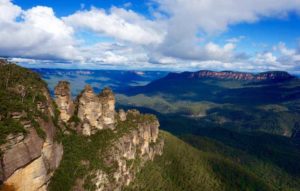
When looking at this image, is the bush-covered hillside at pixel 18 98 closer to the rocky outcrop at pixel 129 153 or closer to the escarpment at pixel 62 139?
the escarpment at pixel 62 139

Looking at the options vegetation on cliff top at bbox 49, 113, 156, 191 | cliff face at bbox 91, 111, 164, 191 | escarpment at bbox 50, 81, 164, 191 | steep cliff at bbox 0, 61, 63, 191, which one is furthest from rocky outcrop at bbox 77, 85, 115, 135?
steep cliff at bbox 0, 61, 63, 191

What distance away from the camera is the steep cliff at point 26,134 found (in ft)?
230

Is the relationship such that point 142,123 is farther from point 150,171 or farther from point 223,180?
point 223,180

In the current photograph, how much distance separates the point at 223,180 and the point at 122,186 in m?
65.2

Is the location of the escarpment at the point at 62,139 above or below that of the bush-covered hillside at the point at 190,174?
above

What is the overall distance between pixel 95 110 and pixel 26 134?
48.1 m

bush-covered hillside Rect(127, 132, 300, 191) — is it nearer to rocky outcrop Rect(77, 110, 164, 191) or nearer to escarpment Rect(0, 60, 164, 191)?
rocky outcrop Rect(77, 110, 164, 191)

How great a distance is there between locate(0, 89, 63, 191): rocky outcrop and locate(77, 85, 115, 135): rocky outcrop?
84.6ft

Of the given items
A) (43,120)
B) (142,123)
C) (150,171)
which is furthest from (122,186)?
(43,120)

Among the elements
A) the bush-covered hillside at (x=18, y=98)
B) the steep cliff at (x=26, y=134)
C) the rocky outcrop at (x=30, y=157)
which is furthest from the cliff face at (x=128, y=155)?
the bush-covered hillside at (x=18, y=98)

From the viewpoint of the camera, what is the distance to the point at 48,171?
85188 millimetres

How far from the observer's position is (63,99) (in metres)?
109

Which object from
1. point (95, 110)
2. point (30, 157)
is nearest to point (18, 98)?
point (30, 157)

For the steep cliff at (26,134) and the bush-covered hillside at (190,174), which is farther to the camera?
the bush-covered hillside at (190,174)
